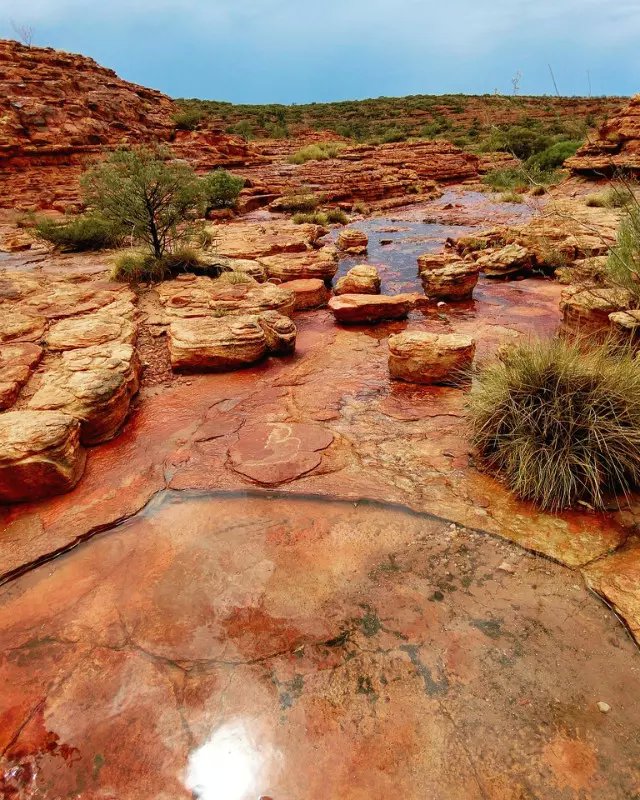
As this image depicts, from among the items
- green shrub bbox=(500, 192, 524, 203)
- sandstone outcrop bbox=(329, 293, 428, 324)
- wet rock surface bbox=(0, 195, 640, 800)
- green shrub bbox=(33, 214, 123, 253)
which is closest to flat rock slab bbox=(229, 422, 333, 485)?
wet rock surface bbox=(0, 195, 640, 800)

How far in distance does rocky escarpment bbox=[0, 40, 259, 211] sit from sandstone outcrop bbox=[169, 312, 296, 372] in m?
13.1

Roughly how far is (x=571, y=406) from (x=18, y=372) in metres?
4.10

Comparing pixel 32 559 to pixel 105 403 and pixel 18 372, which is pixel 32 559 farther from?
pixel 18 372

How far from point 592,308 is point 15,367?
17.0ft

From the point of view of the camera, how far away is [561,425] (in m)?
2.75

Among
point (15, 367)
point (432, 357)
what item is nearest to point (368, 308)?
point (432, 357)

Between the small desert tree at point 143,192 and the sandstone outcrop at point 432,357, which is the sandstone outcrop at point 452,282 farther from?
the small desert tree at point 143,192

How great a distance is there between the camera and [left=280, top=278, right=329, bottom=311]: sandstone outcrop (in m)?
6.65

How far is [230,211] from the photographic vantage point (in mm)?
14406

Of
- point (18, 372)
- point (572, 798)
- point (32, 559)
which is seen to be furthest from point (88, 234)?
point (572, 798)

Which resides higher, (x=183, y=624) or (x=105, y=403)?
(x=105, y=403)

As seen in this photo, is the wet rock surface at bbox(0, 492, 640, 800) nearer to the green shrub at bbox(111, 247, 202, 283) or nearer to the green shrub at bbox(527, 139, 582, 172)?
the green shrub at bbox(111, 247, 202, 283)

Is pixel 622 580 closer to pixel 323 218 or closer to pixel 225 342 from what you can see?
pixel 225 342

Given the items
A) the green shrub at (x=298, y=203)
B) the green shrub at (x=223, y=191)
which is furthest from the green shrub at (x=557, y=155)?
the green shrub at (x=223, y=191)
